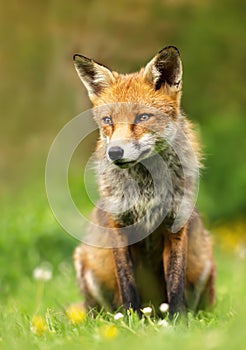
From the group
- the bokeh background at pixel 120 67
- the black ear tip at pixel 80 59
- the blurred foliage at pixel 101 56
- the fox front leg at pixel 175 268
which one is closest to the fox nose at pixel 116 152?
the fox front leg at pixel 175 268

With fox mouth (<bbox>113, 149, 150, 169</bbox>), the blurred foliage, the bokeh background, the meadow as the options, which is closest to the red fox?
fox mouth (<bbox>113, 149, 150, 169</bbox>)

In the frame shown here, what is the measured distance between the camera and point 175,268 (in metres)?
5.22

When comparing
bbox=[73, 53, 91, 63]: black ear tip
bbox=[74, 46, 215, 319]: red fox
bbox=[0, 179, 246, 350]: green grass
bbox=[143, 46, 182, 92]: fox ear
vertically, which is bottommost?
bbox=[0, 179, 246, 350]: green grass

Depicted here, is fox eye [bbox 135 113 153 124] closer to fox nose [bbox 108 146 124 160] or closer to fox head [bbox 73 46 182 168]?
fox head [bbox 73 46 182 168]

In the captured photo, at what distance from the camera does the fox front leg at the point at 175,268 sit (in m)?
5.17

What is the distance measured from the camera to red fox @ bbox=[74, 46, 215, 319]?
496 centimetres

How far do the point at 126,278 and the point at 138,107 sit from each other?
3.89 ft

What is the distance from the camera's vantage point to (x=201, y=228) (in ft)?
19.3

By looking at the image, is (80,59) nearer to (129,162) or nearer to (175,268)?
(129,162)

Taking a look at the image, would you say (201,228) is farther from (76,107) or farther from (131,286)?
(76,107)

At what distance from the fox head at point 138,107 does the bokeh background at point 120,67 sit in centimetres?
828

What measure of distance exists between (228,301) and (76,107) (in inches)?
343

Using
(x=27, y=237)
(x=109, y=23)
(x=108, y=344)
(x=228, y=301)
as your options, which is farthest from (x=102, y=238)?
(x=109, y=23)

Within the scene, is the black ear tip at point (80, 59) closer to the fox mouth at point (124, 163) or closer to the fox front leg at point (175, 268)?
the fox mouth at point (124, 163)
